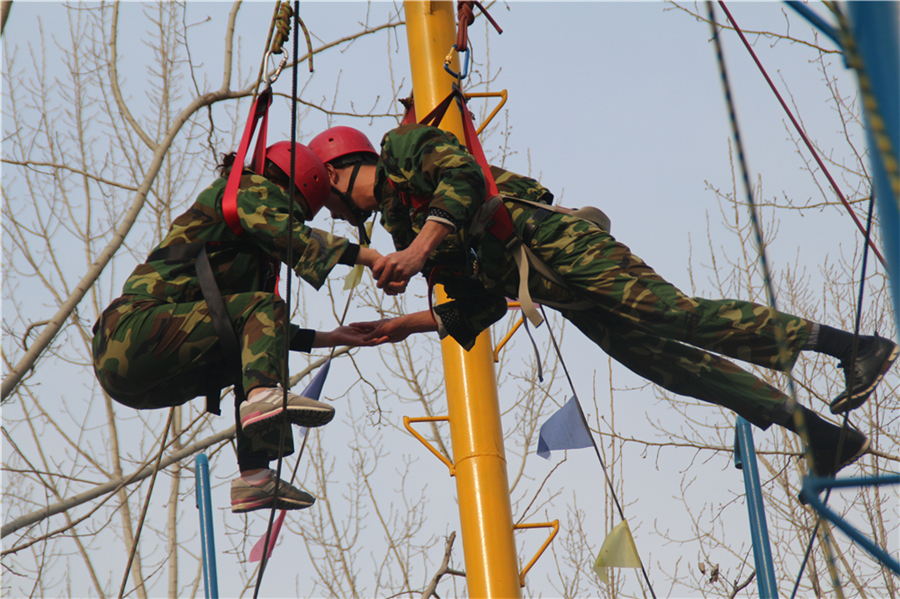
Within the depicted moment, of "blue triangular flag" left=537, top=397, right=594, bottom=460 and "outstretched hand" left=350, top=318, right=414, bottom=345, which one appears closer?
"outstretched hand" left=350, top=318, right=414, bottom=345

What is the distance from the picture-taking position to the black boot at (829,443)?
3.35m

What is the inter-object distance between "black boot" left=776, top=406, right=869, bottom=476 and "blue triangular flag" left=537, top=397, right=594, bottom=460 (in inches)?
51.4

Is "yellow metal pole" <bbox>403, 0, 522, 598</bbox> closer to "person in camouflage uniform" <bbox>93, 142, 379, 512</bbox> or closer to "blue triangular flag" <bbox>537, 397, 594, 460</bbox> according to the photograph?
"blue triangular flag" <bbox>537, 397, 594, 460</bbox>

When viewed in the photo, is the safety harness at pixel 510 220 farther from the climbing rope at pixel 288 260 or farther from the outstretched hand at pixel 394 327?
the climbing rope at pixel 288 260

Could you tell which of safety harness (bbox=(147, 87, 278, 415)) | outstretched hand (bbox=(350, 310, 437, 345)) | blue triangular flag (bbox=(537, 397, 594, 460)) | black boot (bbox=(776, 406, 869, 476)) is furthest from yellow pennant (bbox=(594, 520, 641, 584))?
safety harness (bbox=(147, 87, 278, 415))

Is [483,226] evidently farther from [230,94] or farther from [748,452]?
[230,94]

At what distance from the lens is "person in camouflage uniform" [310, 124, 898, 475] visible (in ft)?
10.7

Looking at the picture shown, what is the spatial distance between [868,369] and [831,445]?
359mm

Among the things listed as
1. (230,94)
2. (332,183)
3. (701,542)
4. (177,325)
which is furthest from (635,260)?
(701,542)

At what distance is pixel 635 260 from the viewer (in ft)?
11.5

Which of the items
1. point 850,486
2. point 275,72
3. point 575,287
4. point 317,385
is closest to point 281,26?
point 275,72

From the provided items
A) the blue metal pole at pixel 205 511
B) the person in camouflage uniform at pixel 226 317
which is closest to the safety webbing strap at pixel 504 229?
the person in camouflage uniform at pixel 226 317

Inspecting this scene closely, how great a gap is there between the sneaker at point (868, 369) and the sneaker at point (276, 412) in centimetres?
189

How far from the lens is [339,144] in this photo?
379cm
